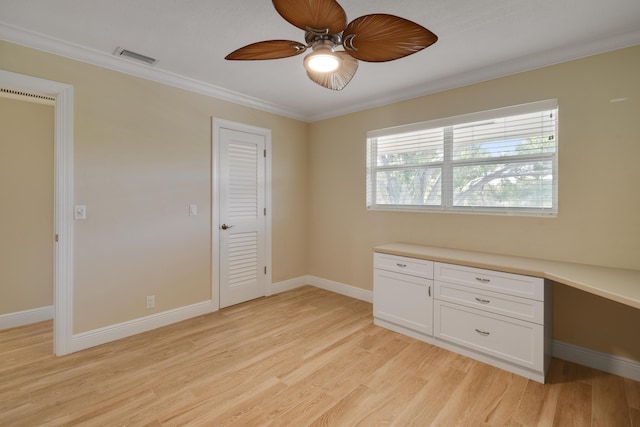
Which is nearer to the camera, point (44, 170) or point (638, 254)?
point (638, 254)

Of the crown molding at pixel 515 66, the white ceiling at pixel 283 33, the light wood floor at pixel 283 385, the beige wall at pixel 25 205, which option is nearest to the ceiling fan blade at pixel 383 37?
the white ceiling at pixel 283 33

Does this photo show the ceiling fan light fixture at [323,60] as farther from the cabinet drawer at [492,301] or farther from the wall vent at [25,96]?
the wall vent at [25,96]

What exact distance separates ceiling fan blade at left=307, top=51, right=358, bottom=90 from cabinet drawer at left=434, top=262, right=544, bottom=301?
1753mm

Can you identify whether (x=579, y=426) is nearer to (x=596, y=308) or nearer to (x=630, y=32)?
(x=596, y=308)

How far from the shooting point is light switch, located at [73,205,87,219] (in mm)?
2533

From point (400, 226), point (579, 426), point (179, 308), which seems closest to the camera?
point (579, 426)

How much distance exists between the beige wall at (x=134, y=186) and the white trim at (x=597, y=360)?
11.4 ft

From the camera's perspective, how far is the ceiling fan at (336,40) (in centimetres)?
140

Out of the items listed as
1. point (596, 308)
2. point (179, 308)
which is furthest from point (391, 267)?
point (179, 308)

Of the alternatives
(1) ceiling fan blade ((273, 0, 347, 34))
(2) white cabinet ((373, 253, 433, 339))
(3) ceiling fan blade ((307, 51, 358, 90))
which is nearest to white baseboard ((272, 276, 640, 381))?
(2) white cabinet ((373, 253, 433, 339))

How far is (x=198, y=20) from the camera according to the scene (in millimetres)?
2082

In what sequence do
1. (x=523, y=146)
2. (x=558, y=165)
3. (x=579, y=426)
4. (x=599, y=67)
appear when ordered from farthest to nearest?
(x=523, y=146) < (x=558, y=165) < (x=599, y=67) < (x=579, y=426)

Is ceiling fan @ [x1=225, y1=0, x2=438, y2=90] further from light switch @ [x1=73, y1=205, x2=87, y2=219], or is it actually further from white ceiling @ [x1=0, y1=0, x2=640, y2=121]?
light switch @ [x1=73, y1=205, x2=87, y2=219]

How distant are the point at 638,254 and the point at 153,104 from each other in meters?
4.31
